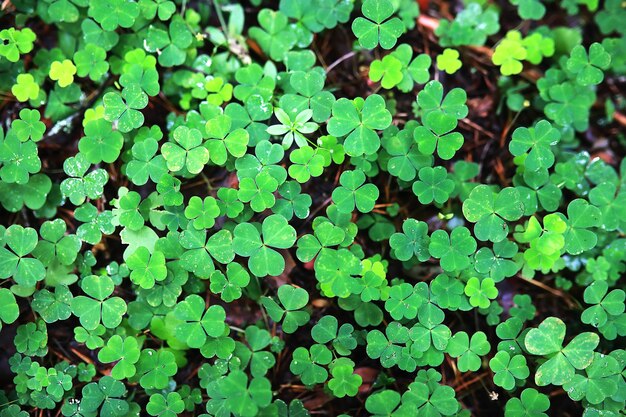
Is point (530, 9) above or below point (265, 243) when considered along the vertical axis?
above

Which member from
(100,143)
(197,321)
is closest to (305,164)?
(197,321)

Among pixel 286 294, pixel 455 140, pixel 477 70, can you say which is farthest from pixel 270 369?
pixel 477 70

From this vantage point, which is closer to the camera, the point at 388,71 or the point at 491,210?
the point at 491,210

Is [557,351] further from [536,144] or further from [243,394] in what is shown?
[243,394]

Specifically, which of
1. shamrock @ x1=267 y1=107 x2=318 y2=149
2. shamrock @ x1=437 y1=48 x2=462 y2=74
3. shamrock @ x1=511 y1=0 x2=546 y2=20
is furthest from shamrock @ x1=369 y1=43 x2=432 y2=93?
shamrock @ x1=511 y1=0 x2=546 y2=20

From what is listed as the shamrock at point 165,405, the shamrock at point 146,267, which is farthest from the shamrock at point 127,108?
the shamrock at point 165,405
